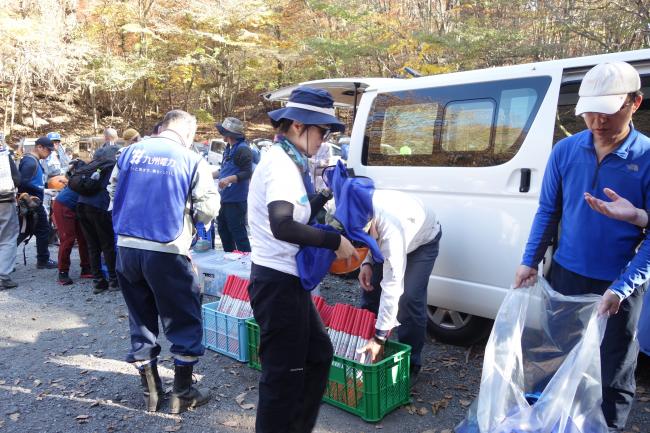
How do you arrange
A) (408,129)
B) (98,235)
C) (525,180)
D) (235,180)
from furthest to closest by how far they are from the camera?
(235,180)
(98,235)
(408,129)
(525,180)

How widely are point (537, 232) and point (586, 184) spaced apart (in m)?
0.37

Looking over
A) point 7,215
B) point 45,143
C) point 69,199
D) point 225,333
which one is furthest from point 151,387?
point 45,143

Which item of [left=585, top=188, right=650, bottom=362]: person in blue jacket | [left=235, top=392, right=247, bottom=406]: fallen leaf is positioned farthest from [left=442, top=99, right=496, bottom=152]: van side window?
[left=235, top=392, right=247, bottom=406]: fallen leaf

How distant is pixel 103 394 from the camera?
3.66 meters

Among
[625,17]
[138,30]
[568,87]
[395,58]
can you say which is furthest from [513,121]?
[138,30]

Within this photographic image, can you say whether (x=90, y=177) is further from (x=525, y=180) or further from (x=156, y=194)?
(x=525, y=180)

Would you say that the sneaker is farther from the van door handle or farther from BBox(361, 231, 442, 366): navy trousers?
the van door handle

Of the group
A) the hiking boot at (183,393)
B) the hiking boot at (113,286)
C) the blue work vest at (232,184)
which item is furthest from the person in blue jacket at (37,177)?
the hiking boot at (183,393)

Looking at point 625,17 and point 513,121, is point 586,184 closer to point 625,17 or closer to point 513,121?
point 513,121

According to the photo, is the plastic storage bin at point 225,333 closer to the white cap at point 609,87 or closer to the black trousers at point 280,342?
the black trousers at point 280,342

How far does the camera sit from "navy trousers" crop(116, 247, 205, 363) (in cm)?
316

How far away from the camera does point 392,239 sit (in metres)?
3.04

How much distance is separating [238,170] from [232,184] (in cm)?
20

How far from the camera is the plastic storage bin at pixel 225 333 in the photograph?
4027mm
